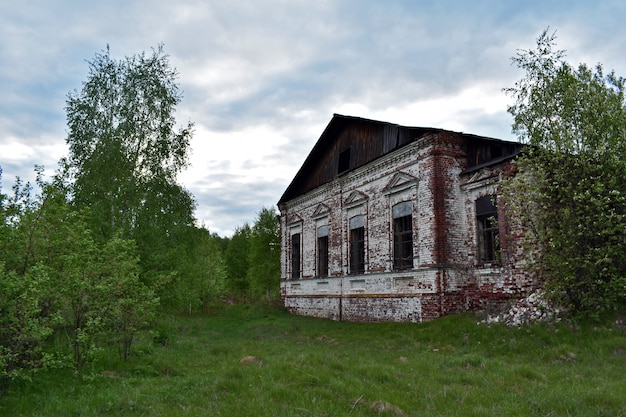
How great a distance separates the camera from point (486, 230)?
13289 mm

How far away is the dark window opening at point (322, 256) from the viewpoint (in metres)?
20.3

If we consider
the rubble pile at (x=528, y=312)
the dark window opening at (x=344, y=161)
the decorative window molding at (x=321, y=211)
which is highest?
the dark window opening at (x=344, y=161)

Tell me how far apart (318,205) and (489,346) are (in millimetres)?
11542

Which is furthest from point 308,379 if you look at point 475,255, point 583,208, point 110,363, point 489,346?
point 475,255

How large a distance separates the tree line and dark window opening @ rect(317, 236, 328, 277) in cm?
518

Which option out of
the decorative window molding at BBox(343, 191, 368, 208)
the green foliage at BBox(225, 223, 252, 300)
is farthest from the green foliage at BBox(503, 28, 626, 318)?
the green foliage at BBox(225, 223, 252, 300)

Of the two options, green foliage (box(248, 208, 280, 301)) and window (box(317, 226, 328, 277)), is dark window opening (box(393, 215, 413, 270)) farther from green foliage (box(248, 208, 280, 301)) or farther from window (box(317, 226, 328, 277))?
green foliage (box(248, 208, 280, 301))

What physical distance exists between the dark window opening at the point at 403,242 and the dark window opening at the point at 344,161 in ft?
13.1

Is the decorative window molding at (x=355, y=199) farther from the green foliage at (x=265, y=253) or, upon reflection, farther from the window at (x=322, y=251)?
the green foliage at (x=265, y=253)

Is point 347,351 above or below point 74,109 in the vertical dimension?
below

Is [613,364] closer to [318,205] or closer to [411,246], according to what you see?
[411,246]

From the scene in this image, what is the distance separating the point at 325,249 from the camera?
806 inches

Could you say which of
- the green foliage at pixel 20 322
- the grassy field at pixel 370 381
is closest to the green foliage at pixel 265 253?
the grassy field at pixel 370 381

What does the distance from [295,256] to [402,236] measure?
865 cm
